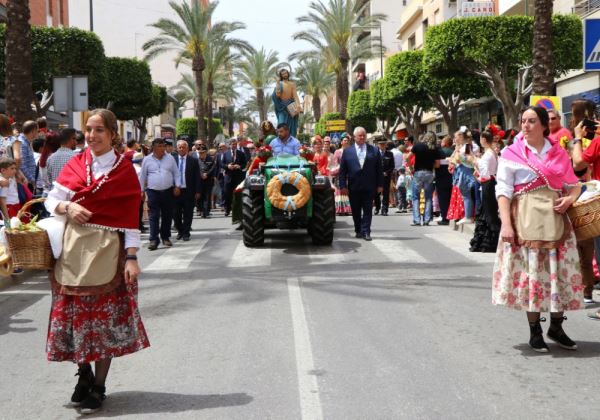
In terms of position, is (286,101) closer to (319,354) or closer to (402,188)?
(402,188)

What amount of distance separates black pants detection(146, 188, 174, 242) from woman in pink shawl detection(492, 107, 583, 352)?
342 inches

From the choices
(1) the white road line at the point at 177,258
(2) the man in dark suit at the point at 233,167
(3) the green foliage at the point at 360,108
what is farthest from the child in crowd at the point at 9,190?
(3) the green foliage at the point at 360,108

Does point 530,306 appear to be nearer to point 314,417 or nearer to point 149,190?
point 314,417

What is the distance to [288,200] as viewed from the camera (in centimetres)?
1280

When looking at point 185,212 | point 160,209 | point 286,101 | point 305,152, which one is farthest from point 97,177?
point 286,101

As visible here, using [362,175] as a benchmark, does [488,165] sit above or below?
above

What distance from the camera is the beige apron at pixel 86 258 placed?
4.93 meters

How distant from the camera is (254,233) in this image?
1348 centimetres

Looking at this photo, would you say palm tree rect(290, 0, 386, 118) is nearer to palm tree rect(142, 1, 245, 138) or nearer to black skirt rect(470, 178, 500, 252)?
palm tree rect(142, 1, 245, 138)

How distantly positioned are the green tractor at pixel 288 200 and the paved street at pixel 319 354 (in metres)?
2.08

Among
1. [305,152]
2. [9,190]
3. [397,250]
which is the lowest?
[397,250]

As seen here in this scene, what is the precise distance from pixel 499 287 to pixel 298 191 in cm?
689

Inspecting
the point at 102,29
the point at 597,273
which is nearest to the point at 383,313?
the point at 597,273

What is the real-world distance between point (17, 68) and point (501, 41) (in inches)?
773
